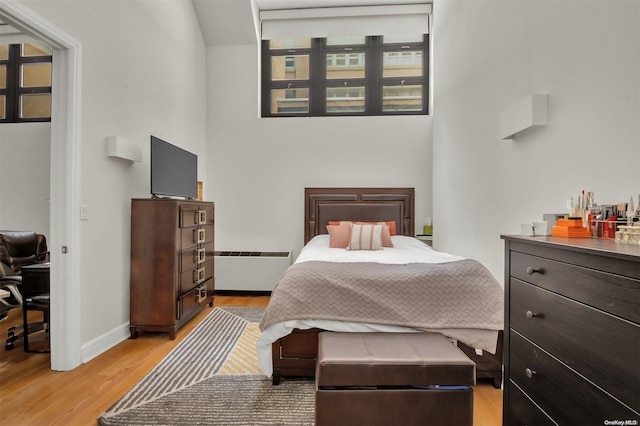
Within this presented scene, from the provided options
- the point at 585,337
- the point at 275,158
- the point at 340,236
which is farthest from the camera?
the point at 275,158

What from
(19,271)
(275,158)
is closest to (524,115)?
(275,158)

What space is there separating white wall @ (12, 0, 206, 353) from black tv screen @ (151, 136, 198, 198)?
24cm

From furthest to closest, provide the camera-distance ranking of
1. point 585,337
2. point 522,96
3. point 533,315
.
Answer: point 522,96, point 533,315, point 585,337

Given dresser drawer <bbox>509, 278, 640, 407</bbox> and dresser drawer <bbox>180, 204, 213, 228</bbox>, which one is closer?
dresser drawer <bbox>509, 278, 640, 407</bbox>

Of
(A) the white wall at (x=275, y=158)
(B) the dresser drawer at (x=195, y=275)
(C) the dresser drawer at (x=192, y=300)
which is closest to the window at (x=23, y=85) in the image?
(A) the white wall at (x=275, y=158)

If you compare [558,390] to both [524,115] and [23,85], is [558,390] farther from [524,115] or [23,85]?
[23,85]

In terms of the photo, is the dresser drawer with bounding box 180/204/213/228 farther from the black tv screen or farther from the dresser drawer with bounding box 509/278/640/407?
the dresser drawer with bounding box 509/278/640/407

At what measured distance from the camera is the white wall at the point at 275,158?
4.58m

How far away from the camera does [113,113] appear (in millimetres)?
2744

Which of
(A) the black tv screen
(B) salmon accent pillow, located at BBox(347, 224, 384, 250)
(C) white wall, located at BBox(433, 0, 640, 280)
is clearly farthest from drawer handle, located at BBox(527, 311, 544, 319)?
(A) the black tv screen

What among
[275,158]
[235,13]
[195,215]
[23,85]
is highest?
[235,13]

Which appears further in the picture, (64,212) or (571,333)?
(64,212)

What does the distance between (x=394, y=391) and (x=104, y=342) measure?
2317mm

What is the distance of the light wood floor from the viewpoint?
1741 mm
